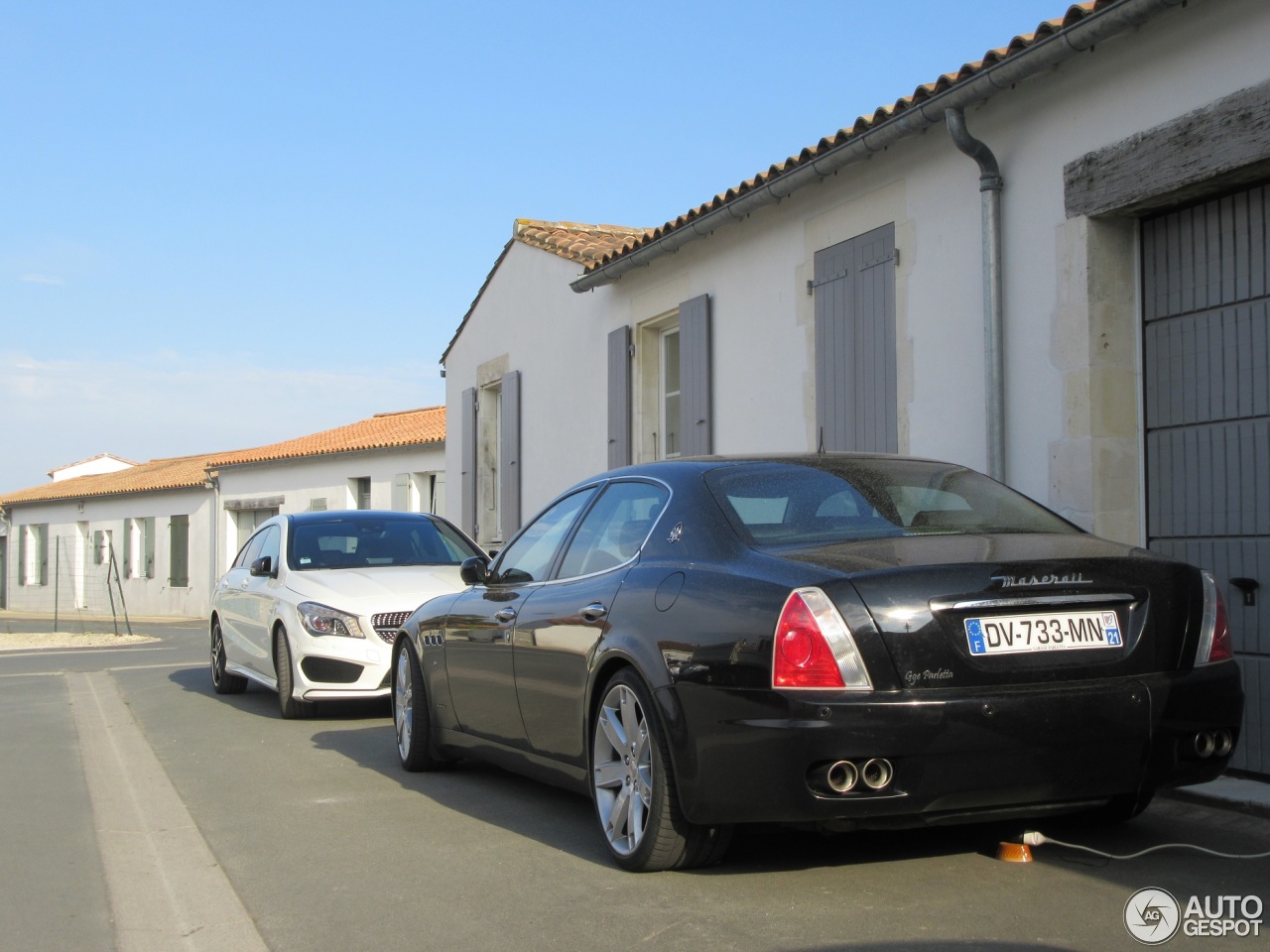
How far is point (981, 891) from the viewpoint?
4.23 m

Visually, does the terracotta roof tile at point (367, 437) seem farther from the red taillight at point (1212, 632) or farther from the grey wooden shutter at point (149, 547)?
the red taillight at point (1212, 632)

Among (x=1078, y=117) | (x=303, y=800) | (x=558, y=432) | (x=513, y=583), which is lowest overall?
(x=303, y=800)

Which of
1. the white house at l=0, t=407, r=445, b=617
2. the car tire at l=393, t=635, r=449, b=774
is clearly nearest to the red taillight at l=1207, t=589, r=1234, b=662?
the car tire at l=393, t=635, r=449, b=774

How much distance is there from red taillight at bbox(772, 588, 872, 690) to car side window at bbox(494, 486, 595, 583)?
6.44 feet

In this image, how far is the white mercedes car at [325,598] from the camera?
9.12 m

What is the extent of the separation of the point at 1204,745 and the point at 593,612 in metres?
2.06

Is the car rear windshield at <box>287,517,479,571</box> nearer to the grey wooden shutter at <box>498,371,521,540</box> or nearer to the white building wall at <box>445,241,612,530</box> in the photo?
the white building wall at <box>445,241,612,530</box>

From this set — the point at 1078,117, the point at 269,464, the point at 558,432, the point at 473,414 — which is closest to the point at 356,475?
the point at 269,464

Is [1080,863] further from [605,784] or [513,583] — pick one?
[513,583]

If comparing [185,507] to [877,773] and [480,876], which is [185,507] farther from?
[877,773]

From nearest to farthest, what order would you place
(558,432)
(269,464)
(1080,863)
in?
(1080,863)
(558,432)
(269,464)

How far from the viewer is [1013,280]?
26.6 ft

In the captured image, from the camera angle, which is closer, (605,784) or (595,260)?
(605,784)

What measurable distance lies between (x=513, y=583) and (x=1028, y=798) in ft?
8.75
